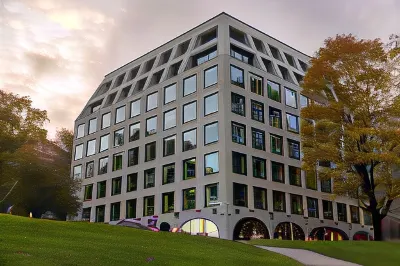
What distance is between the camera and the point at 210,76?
58.2 meters

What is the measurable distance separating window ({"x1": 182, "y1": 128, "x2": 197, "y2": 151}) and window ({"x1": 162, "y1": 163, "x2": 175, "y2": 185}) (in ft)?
10.2

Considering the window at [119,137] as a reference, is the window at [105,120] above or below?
above

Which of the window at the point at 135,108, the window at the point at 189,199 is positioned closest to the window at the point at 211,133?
the window at the point at 189,199

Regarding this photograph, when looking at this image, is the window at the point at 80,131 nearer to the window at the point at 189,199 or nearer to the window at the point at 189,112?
the window at the point at 189,112

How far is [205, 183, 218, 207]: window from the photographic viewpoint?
52.8 m

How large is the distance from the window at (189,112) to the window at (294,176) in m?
14.3

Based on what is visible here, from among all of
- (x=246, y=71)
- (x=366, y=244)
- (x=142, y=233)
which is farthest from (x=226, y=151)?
(x=142, y=233)

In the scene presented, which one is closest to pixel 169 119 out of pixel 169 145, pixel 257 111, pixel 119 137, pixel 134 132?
pixel 169 145

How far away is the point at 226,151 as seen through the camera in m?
53.1

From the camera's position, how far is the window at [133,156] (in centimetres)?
6650

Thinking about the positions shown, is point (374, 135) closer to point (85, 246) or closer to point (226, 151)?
point (226, 151)

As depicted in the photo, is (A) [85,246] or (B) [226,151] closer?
(A) [85,246]

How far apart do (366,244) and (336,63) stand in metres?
15.7

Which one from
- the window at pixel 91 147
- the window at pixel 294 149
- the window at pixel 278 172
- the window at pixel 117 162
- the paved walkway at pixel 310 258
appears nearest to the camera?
the paved walkway at pixel 310 258
